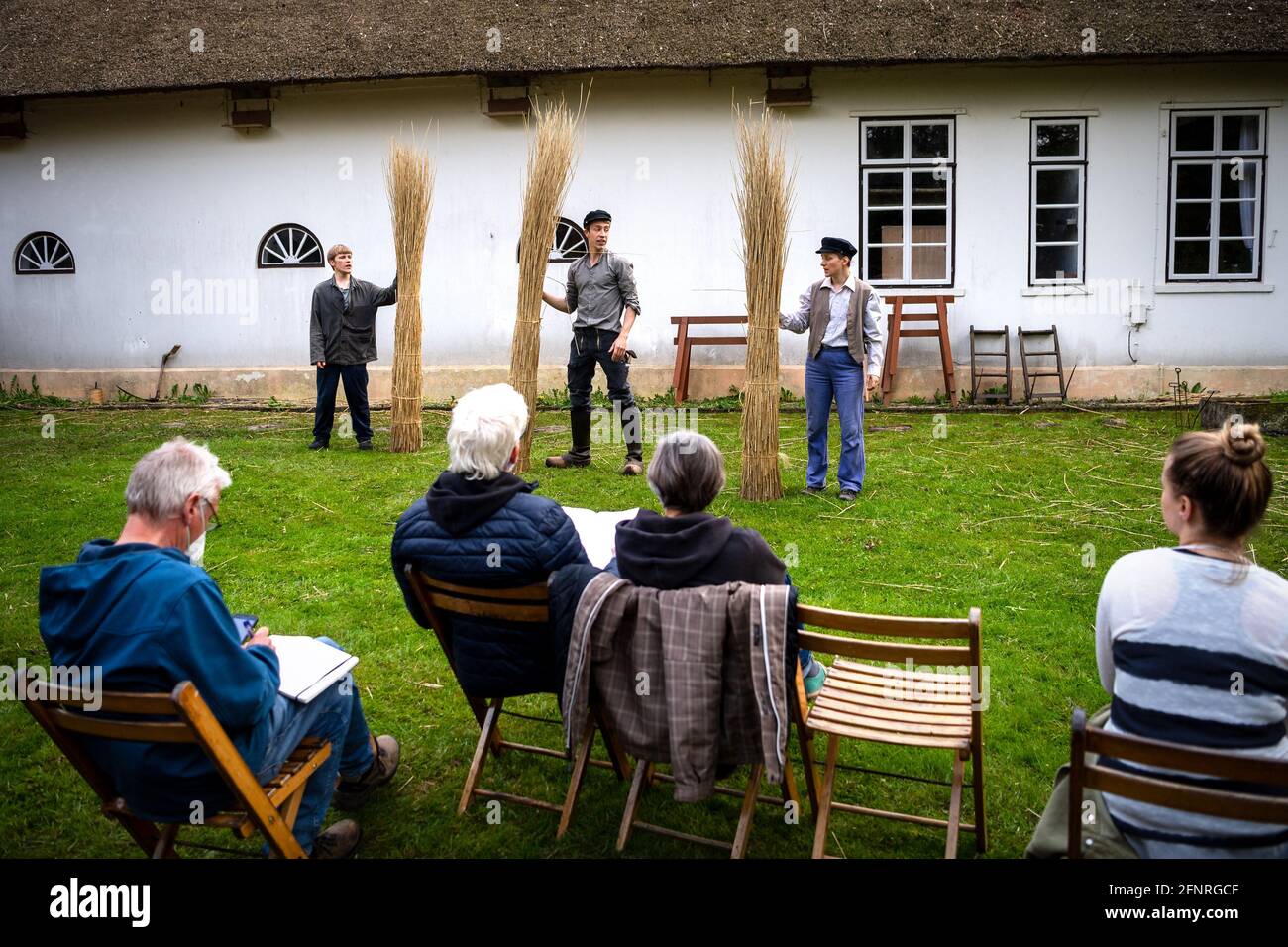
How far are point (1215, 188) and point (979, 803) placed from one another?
35.8 ft

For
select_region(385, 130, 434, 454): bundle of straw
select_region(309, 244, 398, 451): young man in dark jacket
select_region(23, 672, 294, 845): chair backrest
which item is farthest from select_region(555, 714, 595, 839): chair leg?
select_region(309, 244, 398, 451): young man in dark jacket

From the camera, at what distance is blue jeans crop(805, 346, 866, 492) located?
7156 mm

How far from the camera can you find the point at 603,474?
798 cm

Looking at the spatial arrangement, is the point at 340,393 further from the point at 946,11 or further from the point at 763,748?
the point at 763,748

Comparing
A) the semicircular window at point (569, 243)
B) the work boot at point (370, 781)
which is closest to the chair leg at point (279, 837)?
the work boot at point (370, 781)

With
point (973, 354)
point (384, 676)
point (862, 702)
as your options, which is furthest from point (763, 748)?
point (973, 354)

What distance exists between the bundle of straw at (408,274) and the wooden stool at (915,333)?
16.5 ft

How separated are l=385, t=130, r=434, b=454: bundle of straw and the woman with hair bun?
7.42m

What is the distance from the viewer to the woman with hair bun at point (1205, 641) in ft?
7.33

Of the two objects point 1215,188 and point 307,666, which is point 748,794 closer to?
point 307,666

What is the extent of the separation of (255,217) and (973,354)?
8.38m

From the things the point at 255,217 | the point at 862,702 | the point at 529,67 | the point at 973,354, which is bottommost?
the point at 862,702

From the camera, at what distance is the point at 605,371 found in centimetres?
817

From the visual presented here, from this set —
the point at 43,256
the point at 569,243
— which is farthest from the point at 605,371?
the point at 43,256
